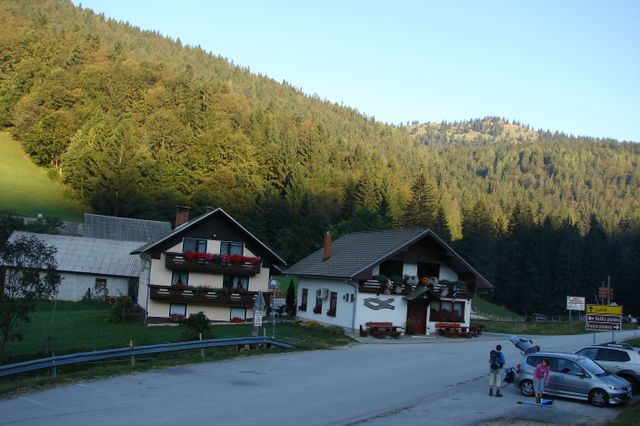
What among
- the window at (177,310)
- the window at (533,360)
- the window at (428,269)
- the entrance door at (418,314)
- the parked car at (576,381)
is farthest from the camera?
the window at (177,310)

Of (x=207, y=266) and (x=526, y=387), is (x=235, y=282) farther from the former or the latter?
(x=526, y=387)

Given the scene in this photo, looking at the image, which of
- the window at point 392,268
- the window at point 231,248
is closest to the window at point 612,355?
the window at point 392,268

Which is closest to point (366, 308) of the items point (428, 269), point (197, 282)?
point (428, 269)

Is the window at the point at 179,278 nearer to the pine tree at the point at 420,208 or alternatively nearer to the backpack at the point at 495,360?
the backpack at the point at 495,360

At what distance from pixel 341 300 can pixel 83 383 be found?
907 inches

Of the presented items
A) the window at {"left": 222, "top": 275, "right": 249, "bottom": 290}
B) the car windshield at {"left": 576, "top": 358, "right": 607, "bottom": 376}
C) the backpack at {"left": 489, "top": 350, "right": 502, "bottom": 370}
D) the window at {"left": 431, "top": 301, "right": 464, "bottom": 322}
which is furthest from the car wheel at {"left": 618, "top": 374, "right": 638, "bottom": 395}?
the window at {"left": 222, "top": 275, "right": 249, "bottom": 290}

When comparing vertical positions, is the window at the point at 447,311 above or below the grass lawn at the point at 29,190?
below

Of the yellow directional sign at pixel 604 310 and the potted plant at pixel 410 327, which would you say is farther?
the potted plant at pixel 410 327

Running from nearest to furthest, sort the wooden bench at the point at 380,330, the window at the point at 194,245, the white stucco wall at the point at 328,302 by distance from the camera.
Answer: the wooden bench at the point at 380,330 < the white stucco wall at the point at 328,302 < the window at the point at 194,245

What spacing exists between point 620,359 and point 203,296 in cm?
2747

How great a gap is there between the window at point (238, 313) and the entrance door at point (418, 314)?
38.3 ft

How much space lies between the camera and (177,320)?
4366cm

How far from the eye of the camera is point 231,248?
152 feet

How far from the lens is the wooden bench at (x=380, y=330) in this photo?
39031mm
